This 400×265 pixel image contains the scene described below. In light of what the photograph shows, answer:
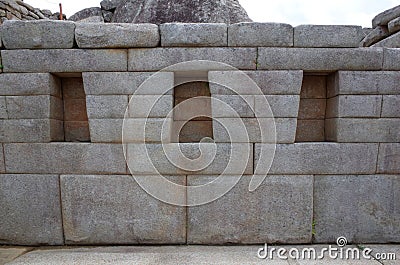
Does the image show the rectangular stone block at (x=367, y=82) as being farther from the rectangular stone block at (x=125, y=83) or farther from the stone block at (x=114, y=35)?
the stone block at (x=114, y=35)

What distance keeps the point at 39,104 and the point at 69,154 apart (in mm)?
623

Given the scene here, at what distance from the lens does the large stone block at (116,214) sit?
2648 mm

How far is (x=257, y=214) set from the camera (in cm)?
266

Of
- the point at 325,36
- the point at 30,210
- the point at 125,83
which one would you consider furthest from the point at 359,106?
the point at 30,210

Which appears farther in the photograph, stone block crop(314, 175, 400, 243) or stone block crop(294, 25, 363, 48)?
stone block crop(314, 175, 400, 243)

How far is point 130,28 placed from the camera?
8.28 ft

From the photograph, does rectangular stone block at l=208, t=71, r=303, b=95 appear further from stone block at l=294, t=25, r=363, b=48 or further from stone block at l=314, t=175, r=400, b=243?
stone block at l=314, t=175, r=400, b=243

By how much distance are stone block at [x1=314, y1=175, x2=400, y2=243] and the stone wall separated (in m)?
0.01

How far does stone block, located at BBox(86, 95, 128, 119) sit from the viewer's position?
8.43 ft

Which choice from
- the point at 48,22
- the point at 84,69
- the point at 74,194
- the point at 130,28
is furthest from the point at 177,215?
the point at 48,22

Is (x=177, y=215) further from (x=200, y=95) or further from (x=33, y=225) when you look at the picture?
(x=33, y=225)
